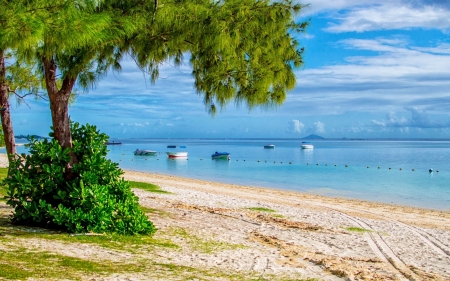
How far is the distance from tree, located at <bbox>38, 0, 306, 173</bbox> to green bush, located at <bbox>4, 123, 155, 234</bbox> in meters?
0.31

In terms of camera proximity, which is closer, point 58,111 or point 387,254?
point 58,111

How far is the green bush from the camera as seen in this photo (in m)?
8.01

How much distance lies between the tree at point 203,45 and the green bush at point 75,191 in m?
0.31

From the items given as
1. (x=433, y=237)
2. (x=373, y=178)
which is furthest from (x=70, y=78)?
(x=373, y=178)

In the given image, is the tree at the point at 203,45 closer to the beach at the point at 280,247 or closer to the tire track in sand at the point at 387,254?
the beach at the point at 280,247

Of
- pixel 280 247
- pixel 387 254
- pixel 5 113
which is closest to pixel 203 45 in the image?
pixel 280 247

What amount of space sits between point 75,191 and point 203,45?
3.36m

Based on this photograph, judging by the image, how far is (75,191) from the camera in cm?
799

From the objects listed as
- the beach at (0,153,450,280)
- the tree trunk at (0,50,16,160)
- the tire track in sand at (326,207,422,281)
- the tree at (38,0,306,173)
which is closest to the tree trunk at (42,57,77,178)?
the tree at (38,0,306,173)

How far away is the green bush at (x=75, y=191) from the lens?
8.01m

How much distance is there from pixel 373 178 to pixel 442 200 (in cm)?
1360

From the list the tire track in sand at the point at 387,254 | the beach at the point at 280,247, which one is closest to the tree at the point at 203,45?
the beach at the point at 280,247

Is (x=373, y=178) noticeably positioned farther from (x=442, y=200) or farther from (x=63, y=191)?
(x=63, y=191)

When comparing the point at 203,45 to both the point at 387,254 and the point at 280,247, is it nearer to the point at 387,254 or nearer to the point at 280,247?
the point at 280,247
